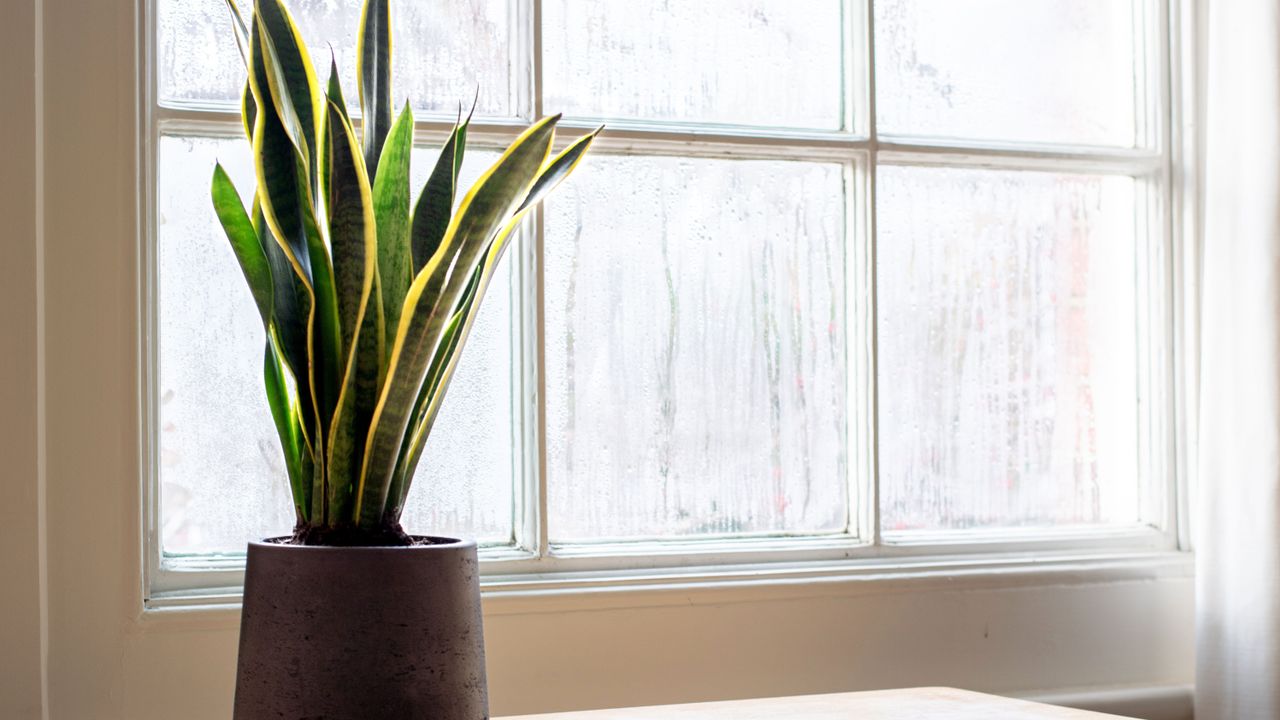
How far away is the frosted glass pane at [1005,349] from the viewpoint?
1768mm

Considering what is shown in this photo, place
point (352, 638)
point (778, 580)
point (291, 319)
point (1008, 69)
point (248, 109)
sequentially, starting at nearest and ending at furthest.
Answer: point (352, 638) → point (291, 319) → point (248, 109) → point (778, 580) → point (1008, 69)

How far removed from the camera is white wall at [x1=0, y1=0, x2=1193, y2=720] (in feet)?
4.40

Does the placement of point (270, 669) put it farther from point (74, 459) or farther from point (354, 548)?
point (74, 459)

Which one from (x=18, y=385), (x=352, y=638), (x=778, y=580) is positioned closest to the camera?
(x=352, y=638)

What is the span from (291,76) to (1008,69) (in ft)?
3.89

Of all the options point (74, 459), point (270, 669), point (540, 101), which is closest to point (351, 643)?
point (270, 669)

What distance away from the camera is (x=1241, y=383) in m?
1.63

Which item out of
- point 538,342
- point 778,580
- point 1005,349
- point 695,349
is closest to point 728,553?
point 778,580

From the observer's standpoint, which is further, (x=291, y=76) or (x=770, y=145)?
(x=770, y=145)

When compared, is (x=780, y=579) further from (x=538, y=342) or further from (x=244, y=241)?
(x=244, y=241)

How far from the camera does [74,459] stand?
4.53ft

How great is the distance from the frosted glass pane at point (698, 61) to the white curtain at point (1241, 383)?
0.54m

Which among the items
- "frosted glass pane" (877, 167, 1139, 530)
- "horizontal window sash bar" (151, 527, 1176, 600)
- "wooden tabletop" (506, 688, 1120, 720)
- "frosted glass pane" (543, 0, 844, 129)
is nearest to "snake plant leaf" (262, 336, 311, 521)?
"wooden tabletop" (506, 688, 1120, 720)

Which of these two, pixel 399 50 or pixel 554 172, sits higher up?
pixel 399 50
